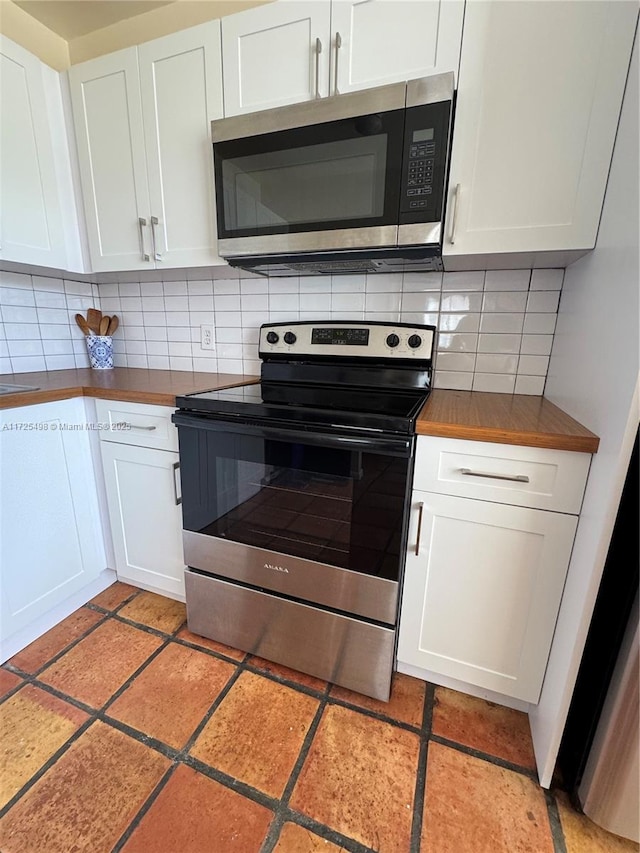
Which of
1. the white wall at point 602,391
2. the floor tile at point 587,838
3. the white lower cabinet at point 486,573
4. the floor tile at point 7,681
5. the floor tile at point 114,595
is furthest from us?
the floor tile at point 114,595

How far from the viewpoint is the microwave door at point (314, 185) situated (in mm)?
1051

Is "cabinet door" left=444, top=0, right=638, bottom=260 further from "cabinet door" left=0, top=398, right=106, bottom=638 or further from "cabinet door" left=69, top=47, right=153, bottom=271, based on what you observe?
"cabinet door" left=0, top=398, right=106, bottom=638

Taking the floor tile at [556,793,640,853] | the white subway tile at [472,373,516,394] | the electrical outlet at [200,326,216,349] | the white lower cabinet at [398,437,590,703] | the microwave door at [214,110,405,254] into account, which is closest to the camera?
the floor tile at [556,793,640,853]

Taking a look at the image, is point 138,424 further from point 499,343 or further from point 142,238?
point 499,343

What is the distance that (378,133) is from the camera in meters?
1.04

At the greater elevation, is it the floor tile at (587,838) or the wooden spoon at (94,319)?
the wooden spoon at (94,319)

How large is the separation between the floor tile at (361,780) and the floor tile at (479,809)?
2.3 inches

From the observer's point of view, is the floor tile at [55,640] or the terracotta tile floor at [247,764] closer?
the terracotta tile floor at [247,764]

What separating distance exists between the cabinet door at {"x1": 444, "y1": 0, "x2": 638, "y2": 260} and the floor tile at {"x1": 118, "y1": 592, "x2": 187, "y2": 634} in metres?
1.75

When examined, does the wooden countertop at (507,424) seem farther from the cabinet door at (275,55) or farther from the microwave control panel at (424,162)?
the cabinet door at (275,55)

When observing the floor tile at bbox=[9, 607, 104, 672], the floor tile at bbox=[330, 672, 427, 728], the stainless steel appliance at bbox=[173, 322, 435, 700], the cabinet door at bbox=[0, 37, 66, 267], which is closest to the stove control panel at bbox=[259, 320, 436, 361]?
the stainless steel appliance at bbox=[173, 322, 435, 700]

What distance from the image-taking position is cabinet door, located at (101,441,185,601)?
138cm

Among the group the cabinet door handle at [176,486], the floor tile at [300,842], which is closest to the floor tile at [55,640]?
the cabinet door handle at [176,486]

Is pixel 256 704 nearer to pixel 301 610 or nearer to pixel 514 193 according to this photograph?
pixel 301 610
